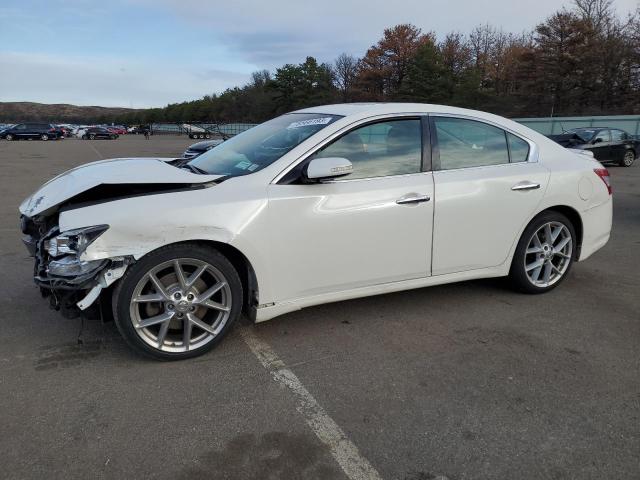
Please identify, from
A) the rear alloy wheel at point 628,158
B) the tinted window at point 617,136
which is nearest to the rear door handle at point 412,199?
the tinted window at point 617,136

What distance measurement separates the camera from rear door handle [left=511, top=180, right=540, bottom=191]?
→ 4230 millimetres

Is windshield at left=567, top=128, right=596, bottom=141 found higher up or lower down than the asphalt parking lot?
higher up

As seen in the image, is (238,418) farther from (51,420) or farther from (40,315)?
(40,315)

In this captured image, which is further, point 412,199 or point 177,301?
point 412,199

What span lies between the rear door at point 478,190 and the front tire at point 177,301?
1649 millimetres

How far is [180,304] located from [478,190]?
241cm

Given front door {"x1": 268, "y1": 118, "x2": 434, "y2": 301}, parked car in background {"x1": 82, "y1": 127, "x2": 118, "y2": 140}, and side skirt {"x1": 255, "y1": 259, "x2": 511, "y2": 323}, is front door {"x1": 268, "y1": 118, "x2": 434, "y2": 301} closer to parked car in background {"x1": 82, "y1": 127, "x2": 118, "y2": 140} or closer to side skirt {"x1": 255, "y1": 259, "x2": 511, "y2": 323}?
side skirt {"x1": 255, "y1": 259, "x2": 511, "y2": 323}

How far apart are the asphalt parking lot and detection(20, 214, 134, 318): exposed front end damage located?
0.46 metres

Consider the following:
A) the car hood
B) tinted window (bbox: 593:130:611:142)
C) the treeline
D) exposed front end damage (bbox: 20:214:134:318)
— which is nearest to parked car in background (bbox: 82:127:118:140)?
the treeline

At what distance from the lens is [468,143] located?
4195 mm

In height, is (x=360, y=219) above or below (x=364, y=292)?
above

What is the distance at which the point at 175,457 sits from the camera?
246 centimetres

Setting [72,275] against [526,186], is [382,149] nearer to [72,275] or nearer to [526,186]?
[526,186]

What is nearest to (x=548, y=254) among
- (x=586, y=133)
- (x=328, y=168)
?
(x=328, y=168)
